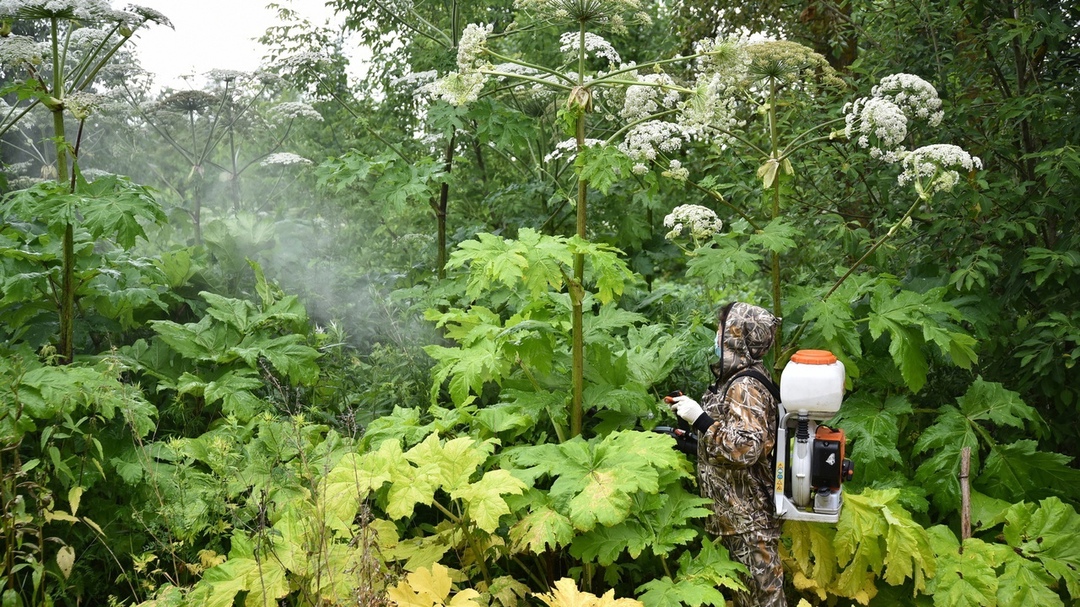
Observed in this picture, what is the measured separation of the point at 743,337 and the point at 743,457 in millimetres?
462

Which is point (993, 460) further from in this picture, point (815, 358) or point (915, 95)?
point (915, 95)

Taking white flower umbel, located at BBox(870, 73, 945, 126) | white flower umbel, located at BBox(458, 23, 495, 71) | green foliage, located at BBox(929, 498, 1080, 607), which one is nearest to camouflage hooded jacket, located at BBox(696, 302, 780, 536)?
green foliage, located at BBox(929, 498, 1080, 607)

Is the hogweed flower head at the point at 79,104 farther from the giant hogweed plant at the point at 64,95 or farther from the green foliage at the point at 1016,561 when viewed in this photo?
the green foliage at the point at 1016,561

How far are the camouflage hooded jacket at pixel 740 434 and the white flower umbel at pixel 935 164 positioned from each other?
0.89 meters

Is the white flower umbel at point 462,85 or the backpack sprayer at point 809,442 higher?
the white flower umbel at point 462,85

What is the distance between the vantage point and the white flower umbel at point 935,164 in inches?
146

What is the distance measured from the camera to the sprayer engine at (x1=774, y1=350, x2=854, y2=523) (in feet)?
10.8

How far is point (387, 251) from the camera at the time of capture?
741cm

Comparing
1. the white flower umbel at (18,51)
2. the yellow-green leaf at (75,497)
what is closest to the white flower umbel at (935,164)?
the yellow-green leaf at (75,497)

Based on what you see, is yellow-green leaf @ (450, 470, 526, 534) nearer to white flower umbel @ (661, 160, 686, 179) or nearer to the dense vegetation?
the dense vegetation

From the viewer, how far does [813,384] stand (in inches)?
130

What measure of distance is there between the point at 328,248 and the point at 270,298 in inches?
74.1

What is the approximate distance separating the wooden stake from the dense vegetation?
6 centimetres

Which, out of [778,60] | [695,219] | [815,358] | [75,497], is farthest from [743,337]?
[75,497]
